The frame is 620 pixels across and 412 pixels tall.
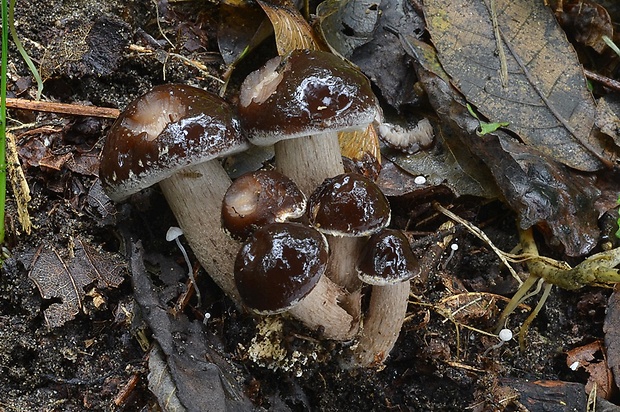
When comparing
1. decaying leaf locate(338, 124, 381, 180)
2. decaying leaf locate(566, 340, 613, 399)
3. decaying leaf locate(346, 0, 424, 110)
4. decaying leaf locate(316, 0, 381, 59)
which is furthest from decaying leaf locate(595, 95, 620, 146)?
decaying leaf locate(316, 0, 381, 59)

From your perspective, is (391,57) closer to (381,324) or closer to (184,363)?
(381,324)

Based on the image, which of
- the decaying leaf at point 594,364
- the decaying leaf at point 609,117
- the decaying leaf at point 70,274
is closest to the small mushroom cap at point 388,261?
the decaying leaf at point 594,364

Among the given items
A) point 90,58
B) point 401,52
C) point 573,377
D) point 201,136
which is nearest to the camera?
point 201,136

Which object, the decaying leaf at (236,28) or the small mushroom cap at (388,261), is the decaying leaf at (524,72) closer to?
the decaying leaf at (236,28)

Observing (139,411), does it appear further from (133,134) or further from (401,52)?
(401,52)

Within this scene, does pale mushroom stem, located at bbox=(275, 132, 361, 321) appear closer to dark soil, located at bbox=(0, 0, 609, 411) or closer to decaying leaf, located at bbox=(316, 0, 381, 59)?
dark soil, located at bbox=(0, 0, 609, 411)

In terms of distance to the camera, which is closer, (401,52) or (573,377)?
(573,377)

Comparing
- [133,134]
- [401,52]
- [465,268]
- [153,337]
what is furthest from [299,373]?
[401,52]
